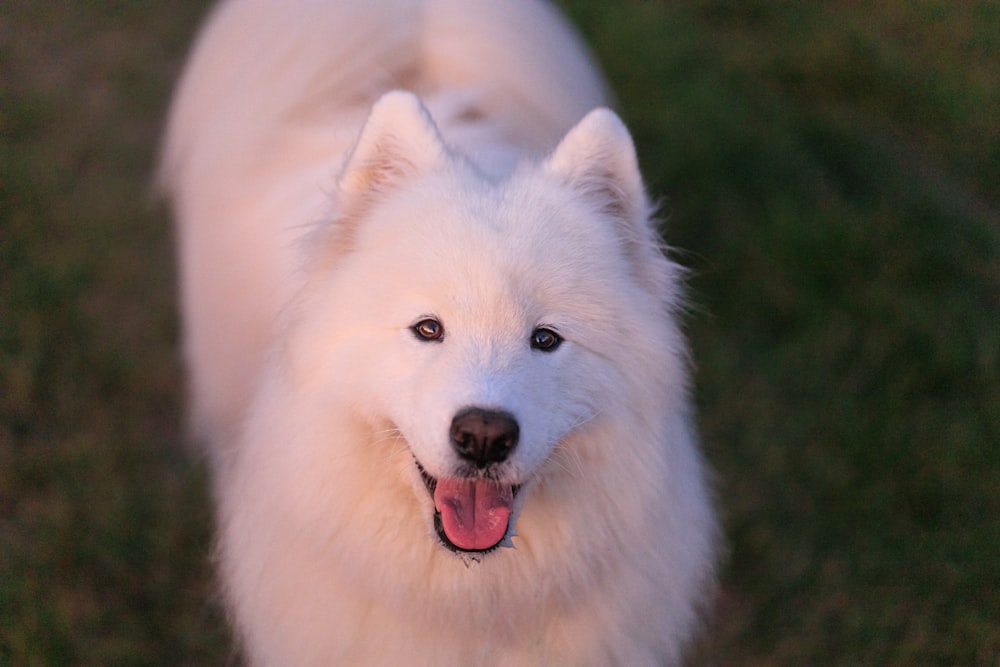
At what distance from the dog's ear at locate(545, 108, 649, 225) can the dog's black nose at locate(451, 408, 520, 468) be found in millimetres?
691

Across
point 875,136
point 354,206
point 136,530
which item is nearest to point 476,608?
point 354,206

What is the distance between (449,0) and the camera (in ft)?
10.5

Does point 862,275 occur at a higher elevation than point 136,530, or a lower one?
higher

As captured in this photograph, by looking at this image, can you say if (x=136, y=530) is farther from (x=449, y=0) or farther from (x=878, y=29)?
(x=878, y=29)

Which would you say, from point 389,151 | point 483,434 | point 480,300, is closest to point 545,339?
point 480,300

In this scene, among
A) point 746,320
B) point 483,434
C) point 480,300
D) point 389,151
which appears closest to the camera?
point 483,434

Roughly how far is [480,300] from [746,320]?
9.22ft

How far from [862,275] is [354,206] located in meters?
3.24

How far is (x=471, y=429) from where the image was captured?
1.77 m

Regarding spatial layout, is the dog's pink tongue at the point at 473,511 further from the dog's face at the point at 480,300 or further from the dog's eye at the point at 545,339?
the dog's eye at the point at 545,339

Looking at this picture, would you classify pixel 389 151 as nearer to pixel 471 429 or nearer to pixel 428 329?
pixel 428 329

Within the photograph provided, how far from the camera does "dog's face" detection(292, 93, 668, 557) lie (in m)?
1.85

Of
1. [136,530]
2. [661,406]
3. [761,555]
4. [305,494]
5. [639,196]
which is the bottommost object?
[136,530]

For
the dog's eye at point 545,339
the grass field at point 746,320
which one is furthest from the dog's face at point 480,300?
the grass field at point 746,320
